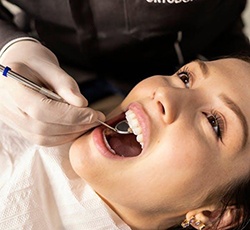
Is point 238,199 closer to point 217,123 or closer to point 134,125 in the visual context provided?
point 217,123

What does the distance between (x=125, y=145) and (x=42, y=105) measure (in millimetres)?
261

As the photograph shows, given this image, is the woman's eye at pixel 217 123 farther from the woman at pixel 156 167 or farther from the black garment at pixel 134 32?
the black garment at pixel 134 32

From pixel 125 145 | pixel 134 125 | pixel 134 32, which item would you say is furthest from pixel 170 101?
pixel 134 32

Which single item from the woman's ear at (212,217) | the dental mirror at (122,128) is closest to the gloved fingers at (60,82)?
the dental mirror at (122,128)

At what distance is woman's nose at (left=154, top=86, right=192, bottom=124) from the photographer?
1.07 metres

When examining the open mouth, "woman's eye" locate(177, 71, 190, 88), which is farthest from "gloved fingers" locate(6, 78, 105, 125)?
"woman's eye" locate(177, 71, 190, 88)

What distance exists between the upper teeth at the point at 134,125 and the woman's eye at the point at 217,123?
15 cm

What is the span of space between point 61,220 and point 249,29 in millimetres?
1270

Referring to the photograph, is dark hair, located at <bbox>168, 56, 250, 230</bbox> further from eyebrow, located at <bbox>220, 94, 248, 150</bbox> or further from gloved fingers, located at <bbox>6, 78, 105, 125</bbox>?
gloved fingers, located at <bbox>6, 78, 105, 125</bbox>

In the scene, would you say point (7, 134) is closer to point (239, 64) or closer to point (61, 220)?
point (61, 220)

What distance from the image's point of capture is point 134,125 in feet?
3.66

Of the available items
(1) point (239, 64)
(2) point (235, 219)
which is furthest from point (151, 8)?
(2) point (235, 219)

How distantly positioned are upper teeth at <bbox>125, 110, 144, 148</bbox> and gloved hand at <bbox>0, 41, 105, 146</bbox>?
6 cm

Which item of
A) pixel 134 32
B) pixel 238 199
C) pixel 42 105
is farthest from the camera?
pixel 134 32
